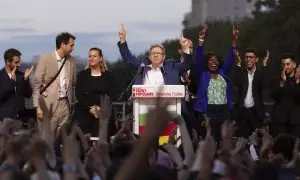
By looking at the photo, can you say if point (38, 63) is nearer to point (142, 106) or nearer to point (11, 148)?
point (142, 106)

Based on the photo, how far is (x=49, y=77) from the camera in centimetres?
1452

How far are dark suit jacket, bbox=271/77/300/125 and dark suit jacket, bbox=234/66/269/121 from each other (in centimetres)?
31

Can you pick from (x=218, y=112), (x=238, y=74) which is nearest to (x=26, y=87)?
(x=218, y=112)

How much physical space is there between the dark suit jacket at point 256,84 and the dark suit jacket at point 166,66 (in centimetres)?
152

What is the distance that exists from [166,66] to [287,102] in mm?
1987

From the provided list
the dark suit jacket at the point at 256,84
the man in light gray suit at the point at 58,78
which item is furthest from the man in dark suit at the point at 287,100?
the man in light gray suit at the point at 58,78

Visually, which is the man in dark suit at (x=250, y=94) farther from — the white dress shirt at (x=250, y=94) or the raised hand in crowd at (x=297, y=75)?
the raised hand in crowd at (x=297, y=75)

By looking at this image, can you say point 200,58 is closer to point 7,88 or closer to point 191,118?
point 191,118

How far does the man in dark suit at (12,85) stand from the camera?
15195 millimetres

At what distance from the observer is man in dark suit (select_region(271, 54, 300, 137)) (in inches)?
610

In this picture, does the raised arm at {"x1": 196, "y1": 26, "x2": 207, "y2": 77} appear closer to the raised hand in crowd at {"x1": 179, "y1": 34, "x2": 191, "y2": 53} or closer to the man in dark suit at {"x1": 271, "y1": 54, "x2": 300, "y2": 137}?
the raised hand in crowd at {"x1": 179, "y1": 34, "x2": 191, "y2": 53}

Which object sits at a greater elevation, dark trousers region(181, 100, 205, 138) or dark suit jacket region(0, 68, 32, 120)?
dark suit jacket region(0, 68, 32, 120)

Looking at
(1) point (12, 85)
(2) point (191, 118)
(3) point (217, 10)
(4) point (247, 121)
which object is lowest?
(4) point (247, 121)

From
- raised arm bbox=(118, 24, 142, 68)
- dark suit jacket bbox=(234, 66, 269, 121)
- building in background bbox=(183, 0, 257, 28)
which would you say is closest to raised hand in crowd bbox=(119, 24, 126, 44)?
raised arm bbox=(118, 24, 142, 68)
